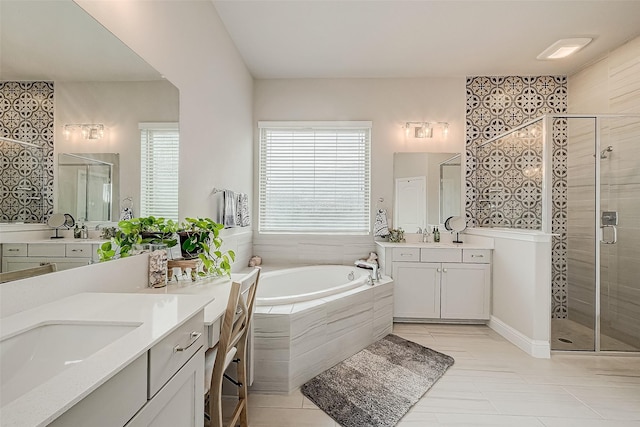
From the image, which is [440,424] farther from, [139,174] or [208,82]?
[208,82]

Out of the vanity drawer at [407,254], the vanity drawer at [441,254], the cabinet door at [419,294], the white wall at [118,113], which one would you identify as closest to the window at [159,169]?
the white wall at [118,113]

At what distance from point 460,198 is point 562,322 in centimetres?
158

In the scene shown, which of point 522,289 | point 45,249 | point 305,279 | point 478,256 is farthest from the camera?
point 305,279

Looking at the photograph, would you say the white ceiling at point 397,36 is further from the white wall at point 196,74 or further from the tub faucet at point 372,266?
the tub faucet at point 372,266

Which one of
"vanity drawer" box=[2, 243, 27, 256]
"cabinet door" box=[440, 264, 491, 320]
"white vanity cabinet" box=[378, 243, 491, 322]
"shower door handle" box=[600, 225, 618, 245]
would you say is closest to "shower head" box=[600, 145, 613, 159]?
"shower door handle" box=[600, 225, 618, 245]

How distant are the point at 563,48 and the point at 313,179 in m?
2.80

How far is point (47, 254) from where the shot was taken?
105 cm

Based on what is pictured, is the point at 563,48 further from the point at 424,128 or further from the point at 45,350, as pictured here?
the point at 45,350

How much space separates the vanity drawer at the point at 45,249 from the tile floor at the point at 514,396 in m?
1.33

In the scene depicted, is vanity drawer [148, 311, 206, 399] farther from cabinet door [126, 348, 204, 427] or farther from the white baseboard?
the white baseboard

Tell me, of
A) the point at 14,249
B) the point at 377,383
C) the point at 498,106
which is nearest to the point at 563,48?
the point at 498,106

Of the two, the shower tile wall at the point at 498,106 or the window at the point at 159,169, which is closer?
the window at the point at 159,169

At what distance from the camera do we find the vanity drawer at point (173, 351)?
0.79m

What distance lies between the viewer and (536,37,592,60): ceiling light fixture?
280 cm
